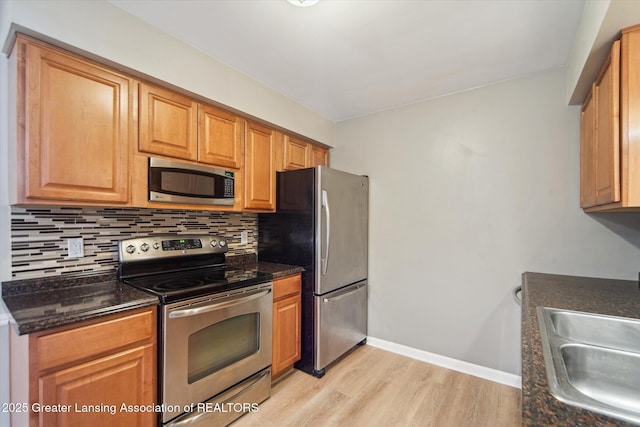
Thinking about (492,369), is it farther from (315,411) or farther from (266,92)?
(266,92)

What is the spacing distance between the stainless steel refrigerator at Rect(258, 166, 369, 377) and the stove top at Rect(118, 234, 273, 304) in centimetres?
45

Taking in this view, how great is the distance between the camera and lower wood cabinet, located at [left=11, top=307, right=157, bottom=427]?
1163 mm

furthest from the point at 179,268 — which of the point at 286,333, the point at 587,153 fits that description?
the point at 587,153

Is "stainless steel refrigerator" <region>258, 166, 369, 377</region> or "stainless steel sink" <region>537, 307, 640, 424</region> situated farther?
"stainless steel refrigerator" <region>258, 166, 369, 377</region>

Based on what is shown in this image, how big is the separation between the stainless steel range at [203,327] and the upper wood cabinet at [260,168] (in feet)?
1.61

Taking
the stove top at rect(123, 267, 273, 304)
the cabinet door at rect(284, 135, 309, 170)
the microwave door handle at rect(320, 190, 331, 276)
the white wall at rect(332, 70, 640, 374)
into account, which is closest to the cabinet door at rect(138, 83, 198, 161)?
the stove top at rect(123, 267, 273, 304)

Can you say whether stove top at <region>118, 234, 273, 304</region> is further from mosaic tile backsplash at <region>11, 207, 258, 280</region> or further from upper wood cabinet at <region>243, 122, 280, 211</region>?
upper wood cabinet at <region>243, 122, 280, 211</region>

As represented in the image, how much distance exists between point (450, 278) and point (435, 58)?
5.78ft

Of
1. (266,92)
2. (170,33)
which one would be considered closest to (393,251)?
(266,92)

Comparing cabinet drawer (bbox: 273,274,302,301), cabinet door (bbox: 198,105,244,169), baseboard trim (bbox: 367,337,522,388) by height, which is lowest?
baseboard trim (bbox: 367,337,522,388)

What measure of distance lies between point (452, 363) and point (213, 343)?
2.02 metres

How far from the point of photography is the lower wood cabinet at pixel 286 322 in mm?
2219

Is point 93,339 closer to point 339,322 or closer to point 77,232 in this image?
point 77,232

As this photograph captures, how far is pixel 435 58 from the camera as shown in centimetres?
201
